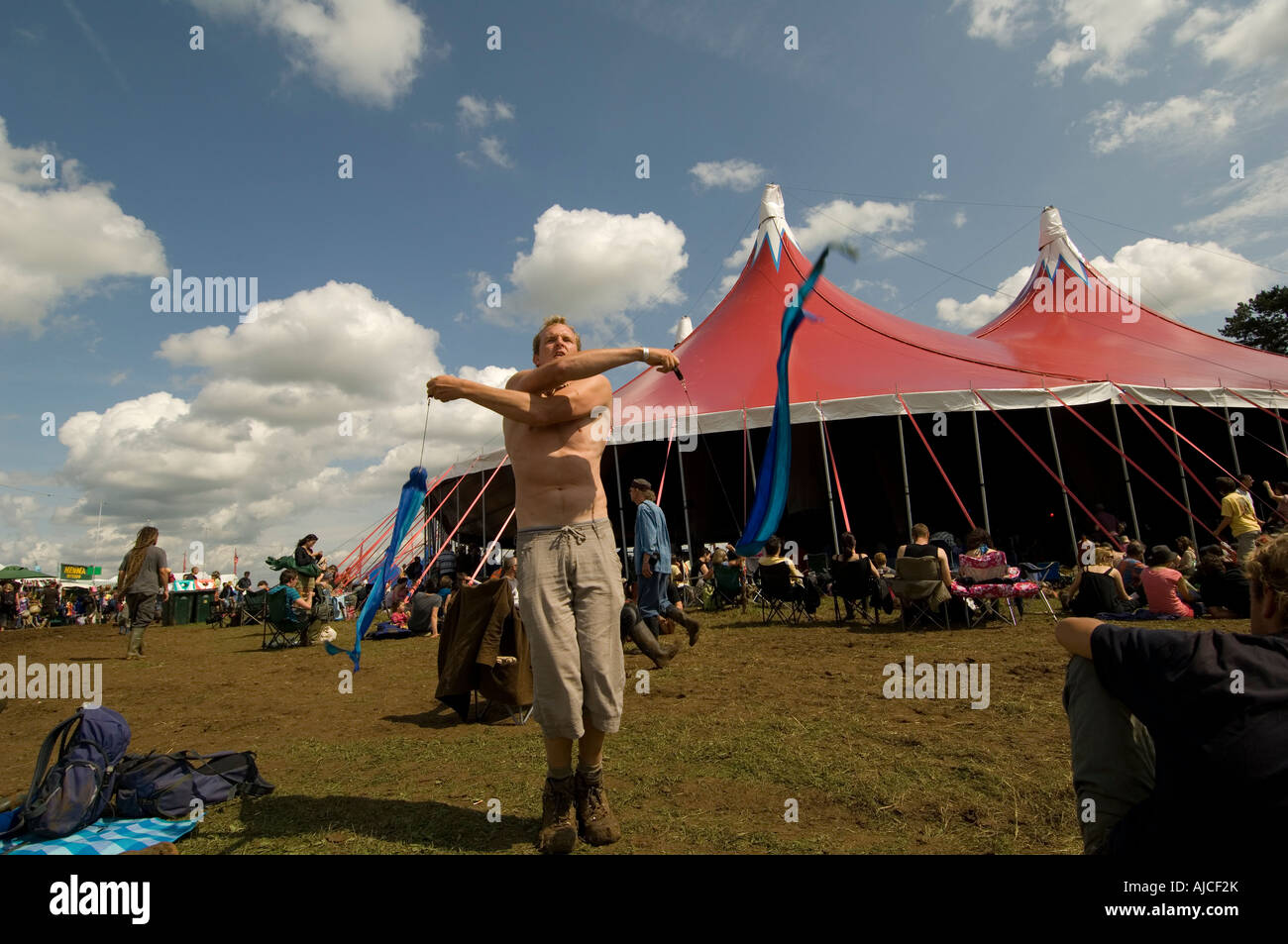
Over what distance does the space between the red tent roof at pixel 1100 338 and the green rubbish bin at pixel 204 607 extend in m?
17.7

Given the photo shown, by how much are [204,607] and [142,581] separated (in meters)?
8.56

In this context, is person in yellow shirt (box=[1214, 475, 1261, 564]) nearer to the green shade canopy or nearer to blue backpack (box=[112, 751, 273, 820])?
blue backpack (box=[112, 751, 273, 820])

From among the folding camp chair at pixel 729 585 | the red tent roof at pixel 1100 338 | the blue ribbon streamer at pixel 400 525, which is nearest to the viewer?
the blue ribbon streamer at pixel 400 525

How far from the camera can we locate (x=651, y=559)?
20.3 feet

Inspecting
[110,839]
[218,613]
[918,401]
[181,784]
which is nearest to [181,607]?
[218,613]

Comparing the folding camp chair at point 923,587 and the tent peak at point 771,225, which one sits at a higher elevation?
the tent peak at point 771,225

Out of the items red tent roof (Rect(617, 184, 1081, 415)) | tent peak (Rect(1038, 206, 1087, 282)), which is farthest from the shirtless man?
tent peak (Rect(1038, 206, 1087, 282))

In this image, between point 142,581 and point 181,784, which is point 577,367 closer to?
point 181,784

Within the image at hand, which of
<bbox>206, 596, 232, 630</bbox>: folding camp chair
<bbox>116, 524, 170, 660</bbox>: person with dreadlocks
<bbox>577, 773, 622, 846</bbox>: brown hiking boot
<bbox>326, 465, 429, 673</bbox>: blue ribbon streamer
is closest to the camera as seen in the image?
<bbox>577, 773, 622, 846</bbox>: brown hiking boot

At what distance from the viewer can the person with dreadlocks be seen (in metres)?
8.13

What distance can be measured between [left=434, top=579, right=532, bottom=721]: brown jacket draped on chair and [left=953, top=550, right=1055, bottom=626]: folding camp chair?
5137mm

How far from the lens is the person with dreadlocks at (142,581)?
8.13 meters

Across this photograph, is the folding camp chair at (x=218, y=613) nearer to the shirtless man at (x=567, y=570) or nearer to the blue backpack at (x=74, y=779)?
the blue backpack at (x=74, y=779)

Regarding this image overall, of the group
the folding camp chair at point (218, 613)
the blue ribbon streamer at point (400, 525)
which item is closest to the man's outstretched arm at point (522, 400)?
the blue ribbon streamer at point (400, 525)
